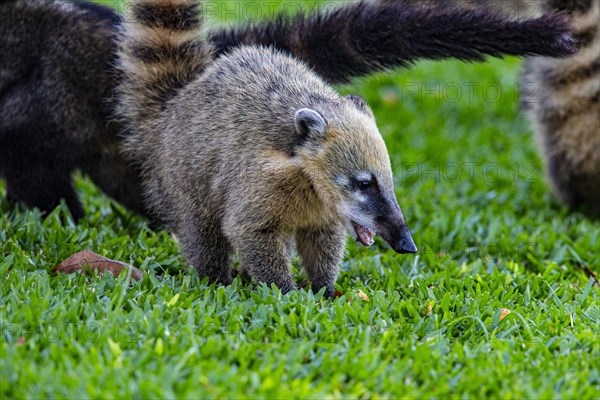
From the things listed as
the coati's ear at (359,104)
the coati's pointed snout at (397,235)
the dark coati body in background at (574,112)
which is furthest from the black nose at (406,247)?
the dark coati body in background at (574,112)

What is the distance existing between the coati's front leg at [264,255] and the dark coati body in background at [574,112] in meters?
3.22

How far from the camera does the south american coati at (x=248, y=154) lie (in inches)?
165

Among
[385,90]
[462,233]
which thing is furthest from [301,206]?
[385,90]

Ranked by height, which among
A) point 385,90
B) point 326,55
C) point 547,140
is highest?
point 326,55

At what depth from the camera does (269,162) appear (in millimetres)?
4281

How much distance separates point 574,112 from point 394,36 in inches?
86.4

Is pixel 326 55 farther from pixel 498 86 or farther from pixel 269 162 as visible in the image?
pixel 498 86

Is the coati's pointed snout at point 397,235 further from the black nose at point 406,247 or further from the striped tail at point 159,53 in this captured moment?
the striped tail at point 159,53

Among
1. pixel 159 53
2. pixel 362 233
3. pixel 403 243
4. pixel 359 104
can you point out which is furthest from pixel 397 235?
pixel 159 53

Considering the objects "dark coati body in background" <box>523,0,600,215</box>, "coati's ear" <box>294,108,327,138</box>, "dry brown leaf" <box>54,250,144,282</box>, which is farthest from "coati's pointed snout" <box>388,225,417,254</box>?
"dark coati body in background" <box>523,0,600,215</box>

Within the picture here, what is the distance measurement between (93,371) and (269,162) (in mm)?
1433

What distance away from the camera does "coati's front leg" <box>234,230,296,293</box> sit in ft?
14.0

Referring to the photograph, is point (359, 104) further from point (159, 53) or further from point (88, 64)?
point (88, 64)

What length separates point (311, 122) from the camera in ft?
13.8
